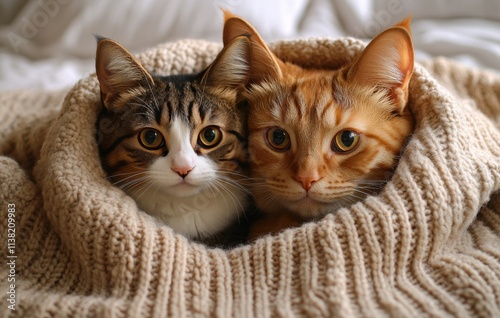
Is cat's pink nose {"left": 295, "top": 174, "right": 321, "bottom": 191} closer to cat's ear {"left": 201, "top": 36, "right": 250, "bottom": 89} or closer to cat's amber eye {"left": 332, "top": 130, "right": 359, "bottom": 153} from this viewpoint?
cat's amber eye {"left": 332, "top": 130, "right": 359, "bottom": 153}

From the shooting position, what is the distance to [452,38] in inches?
81.0

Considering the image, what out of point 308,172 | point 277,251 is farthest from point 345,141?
point 277,251

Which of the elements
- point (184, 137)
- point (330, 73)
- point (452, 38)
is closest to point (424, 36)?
point (452, 38)

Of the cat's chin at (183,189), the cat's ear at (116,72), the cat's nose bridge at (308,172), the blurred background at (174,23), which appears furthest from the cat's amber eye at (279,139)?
the blurred background at (174,23)

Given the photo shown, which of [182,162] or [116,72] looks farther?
[116,72]

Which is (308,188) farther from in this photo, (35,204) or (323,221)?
(35,204)

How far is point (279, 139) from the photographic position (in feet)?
4.27

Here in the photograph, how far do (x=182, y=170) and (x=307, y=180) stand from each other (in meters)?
0.31

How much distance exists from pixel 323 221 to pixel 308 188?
0.10m

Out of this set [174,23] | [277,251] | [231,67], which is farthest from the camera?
[174,23]

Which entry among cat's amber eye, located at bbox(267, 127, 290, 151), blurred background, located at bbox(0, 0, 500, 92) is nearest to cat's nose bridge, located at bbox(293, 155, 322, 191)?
cat's amber eye, located at bbox(267, 127, 290, 151)

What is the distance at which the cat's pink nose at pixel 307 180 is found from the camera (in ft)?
3.89

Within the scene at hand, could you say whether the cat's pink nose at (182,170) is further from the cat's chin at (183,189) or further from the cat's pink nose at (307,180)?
the cat's pink nose at (307,180)

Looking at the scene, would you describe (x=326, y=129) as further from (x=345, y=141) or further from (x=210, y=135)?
(x=210, y=135)
